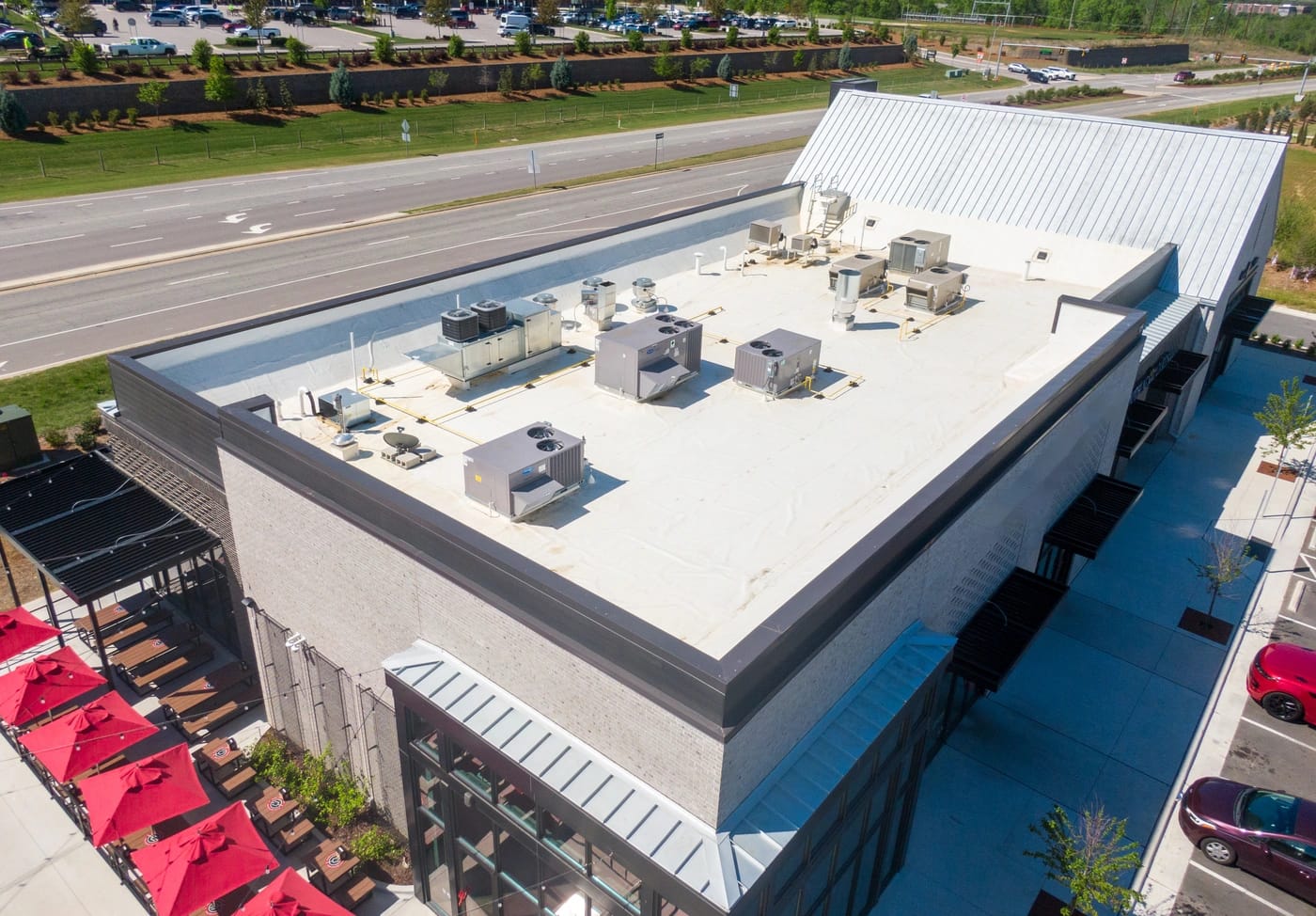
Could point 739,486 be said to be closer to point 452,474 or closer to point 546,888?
point 452,474

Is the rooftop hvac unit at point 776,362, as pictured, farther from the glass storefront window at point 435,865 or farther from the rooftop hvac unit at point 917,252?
the glass storefront window at point 435,865

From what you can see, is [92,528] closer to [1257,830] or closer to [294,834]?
[294,834]

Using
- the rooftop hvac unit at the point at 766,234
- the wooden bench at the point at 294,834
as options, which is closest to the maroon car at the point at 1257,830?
the wooden bench at the point at 294,834

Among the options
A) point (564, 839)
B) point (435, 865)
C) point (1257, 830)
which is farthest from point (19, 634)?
point (1257, 830)

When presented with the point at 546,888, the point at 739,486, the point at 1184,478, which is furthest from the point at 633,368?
the point at 1184,478

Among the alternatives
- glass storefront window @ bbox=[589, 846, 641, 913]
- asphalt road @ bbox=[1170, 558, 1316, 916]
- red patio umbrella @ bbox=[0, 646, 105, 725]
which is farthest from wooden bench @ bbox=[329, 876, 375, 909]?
asphalt road @ bbox=[1170, 558, 1316, 916]

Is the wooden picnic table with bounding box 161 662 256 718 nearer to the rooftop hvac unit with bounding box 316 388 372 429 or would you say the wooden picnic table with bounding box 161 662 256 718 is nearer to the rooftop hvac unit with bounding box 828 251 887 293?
the rooftop hvac unit with bounding box 316 388 372 429
